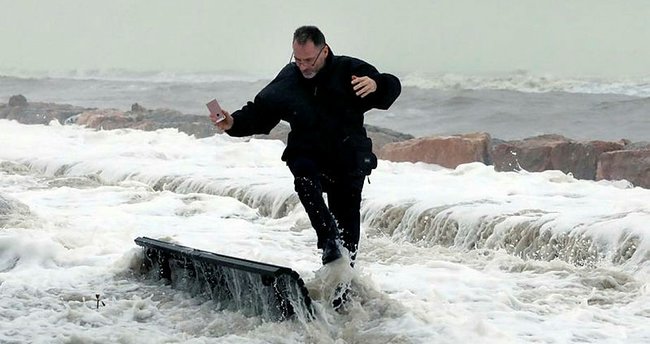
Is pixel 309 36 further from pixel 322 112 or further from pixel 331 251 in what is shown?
pixel 331 251

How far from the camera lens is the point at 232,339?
418 centimetres

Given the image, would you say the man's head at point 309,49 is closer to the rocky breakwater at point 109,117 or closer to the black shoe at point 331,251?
the black shoe at point 331,251

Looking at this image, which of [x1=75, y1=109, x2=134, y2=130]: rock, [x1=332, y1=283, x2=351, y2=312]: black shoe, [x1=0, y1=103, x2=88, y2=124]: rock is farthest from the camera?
[x1=0, y1=103, x2=88, y2=124]: rock

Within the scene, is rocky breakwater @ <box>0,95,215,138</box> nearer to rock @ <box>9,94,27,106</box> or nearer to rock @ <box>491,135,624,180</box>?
rock @ <box>9,94,27,106</box>

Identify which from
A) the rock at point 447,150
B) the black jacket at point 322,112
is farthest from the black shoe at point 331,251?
the rock at point 447,150

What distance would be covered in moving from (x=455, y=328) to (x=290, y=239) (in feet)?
12.0

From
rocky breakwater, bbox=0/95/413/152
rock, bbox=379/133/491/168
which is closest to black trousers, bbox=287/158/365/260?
rock, bbox=379/133/491/168

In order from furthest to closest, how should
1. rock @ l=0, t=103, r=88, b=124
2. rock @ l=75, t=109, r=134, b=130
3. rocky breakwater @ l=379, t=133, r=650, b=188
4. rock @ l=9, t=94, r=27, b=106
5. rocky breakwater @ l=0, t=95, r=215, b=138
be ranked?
rock @ l=9, t=94, r=27, b=106 → rock @ l=0, t=103, r=88, b=124 → rock @ l=75, t=109, r=134, b=130 → rocky breakwater @ l=0, t=95, r=215, b=138 → rocky breakwater @ l=379, t=133, r=650, b=188

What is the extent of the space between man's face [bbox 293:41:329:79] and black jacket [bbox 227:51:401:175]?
38 millimetres

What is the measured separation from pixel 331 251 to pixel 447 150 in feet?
Answer: 30.8

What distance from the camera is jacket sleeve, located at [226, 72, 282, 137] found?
14.5 ft

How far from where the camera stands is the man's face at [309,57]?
4.28 meters

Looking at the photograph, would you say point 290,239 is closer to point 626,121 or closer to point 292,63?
point 292,63

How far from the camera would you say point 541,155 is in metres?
12.9
